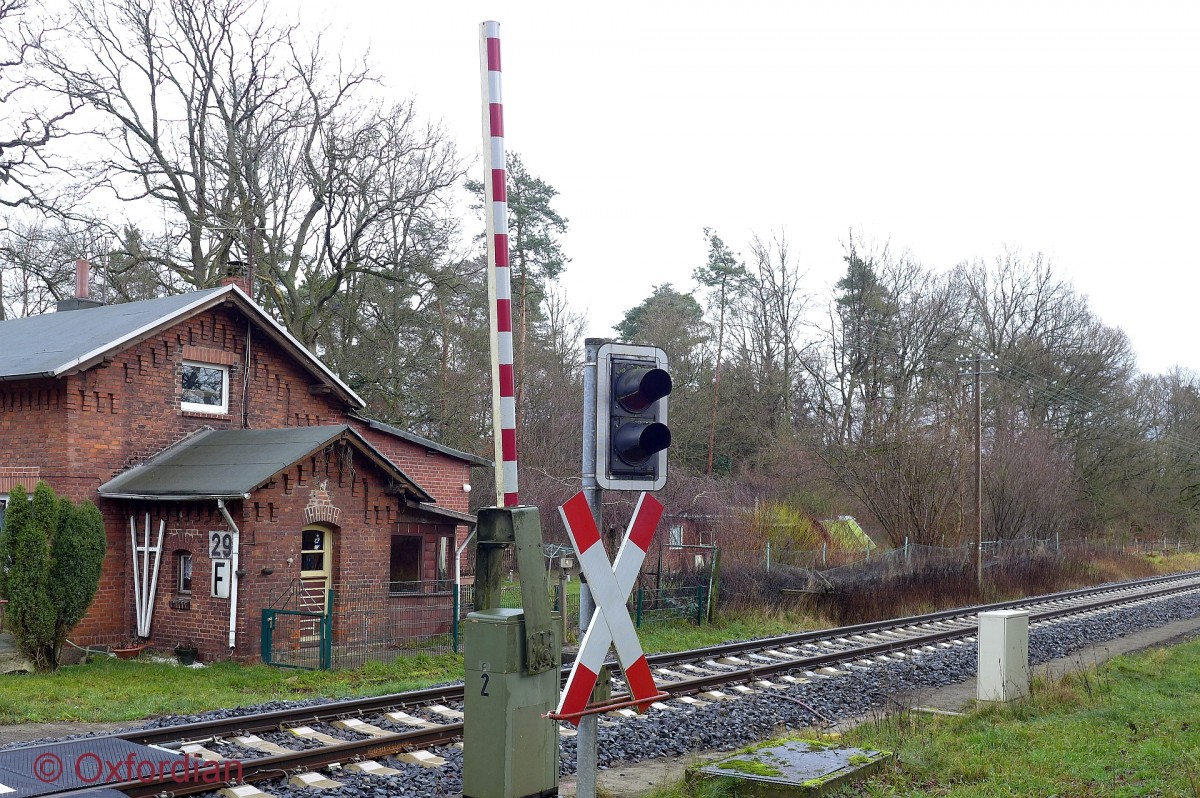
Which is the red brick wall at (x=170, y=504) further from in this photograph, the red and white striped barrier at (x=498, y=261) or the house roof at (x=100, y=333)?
the red and white striped barrier at (x=498, y=261)

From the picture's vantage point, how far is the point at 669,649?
58.8 ft

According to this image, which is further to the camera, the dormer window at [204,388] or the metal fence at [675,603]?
the metal fence at [675,603]

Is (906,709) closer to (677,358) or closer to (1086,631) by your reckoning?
(1086,631)

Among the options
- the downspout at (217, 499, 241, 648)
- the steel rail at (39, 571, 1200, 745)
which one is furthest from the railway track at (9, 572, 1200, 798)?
the downspout at (217, 499, 241, 648)

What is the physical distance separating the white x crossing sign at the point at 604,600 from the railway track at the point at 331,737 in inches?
147

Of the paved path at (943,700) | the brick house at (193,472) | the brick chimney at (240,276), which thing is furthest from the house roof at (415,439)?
the paved path at (943,700)

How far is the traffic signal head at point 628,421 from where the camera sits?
5191mm

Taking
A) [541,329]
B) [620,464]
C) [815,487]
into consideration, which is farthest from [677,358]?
[620,464]

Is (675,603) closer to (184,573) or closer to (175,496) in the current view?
(184,573)

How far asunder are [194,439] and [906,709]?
572 inches

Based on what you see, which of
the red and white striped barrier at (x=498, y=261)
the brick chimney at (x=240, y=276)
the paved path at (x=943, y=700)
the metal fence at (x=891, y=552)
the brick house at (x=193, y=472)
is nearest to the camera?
the red and white striped barrier at (x=498, y=261)

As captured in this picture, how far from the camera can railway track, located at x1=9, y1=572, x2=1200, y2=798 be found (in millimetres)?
7637

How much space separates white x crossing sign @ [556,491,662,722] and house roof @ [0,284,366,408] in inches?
584

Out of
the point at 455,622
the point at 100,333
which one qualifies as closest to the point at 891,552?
the point at 455,622
